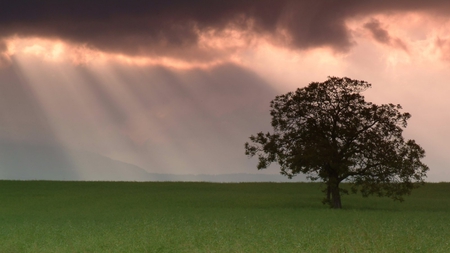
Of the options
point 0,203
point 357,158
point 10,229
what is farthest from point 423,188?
point 10,229

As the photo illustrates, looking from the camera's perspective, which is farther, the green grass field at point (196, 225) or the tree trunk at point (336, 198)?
the tree trunk at point (336, 198)

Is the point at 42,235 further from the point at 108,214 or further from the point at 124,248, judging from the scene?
the point at 108,214

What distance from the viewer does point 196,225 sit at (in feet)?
126

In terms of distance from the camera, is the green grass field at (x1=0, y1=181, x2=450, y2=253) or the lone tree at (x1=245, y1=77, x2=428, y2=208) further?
the lone tree at (x1=245, y1=77, x2=428, y2=208)

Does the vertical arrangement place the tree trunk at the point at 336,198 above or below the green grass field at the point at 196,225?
above

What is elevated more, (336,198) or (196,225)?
(336,198)

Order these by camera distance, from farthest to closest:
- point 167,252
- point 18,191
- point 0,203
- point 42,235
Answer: point 18,191 < point 0,203 < point 42,235 < point 167,252

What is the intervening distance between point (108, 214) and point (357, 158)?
24.1 meters

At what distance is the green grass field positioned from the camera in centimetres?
2723

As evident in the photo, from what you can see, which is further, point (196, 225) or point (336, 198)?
point (336, 198)

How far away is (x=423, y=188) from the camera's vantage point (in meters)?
97.3

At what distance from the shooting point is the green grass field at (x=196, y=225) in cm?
2723

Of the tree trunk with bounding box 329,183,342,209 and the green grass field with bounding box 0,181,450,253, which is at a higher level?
the tree trunk with bounding box 329,183,342,209

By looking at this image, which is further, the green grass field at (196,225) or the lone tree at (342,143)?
the lone tree at (342,143)
